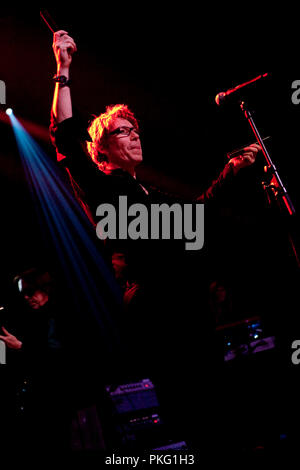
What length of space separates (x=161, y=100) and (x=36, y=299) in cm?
269

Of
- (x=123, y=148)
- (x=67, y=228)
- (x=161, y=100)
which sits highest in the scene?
(x=161, y=100)

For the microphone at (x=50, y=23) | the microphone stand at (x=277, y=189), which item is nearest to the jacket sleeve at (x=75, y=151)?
the microphone at (x=50, y=23)

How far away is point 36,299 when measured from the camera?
419cm

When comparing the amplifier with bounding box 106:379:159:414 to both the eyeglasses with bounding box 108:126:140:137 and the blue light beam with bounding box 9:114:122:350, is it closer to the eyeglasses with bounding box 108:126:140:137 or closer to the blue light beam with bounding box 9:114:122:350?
the eyeglasses with bounding box 108:126:140:137

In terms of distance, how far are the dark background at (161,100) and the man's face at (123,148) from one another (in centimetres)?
120

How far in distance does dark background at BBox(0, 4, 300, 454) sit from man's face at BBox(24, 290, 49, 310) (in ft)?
2.97

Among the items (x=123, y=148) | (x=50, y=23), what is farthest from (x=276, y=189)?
(x=50, y=23)

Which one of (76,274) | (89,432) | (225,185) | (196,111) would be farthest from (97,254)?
(225,185)

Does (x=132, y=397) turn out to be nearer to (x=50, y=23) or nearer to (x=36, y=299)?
(x=36, y=299)

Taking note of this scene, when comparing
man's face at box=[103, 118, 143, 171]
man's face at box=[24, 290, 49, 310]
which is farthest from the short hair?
man's face at box=[24, 290, 49, 310]

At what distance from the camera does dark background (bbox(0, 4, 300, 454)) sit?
3.74 meters

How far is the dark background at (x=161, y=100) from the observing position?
12.3 ft

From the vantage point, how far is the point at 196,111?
15.8 feet

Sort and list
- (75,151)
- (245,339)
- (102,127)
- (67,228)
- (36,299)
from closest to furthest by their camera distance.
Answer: (75,151) < (102,127) < (245,339) < (36,299) < (67,228)
